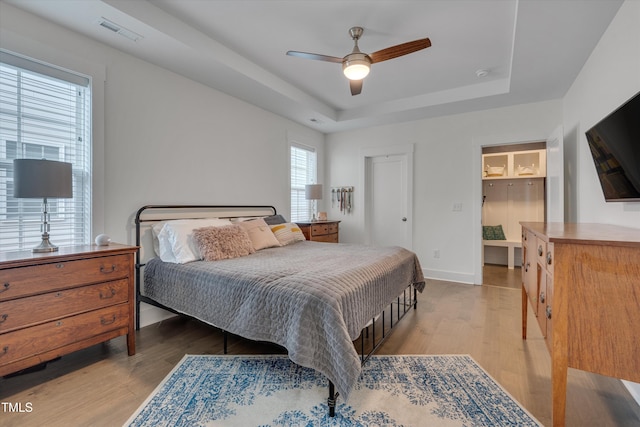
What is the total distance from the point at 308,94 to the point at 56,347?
3.73 m

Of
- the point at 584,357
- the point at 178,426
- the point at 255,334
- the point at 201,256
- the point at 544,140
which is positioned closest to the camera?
the point at 584,357

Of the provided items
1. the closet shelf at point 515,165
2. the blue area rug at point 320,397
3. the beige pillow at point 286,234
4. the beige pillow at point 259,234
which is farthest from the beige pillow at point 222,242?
the closet shelf at point 515,165

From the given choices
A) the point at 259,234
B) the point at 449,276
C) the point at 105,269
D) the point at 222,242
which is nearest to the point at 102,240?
the point at 105,269

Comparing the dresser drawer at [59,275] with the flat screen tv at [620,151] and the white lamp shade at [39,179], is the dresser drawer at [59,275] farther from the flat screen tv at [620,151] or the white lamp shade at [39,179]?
the flat screen tv at [620,151]

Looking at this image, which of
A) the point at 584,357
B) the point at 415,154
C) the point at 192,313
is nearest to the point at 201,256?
the point at 192,313

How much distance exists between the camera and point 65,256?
1909 millimetres

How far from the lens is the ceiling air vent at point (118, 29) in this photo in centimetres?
227

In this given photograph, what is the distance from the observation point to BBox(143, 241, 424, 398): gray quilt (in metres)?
1.59

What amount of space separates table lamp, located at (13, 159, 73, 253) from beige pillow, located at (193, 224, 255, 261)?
958mm

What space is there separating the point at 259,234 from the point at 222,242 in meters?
0.63

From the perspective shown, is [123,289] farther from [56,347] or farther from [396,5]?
[396,5]

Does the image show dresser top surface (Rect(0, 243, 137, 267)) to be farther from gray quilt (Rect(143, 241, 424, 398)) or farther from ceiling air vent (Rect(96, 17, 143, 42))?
ceiling air vent (Rect(96, 17, 143, 42))

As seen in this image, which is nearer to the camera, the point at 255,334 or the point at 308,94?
the point at 255,334

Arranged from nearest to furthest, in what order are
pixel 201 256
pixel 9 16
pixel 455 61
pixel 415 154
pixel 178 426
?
pixel 178 426, pixel 9 16, pixel 201 256, pixel 455 61, pixel 415 154
